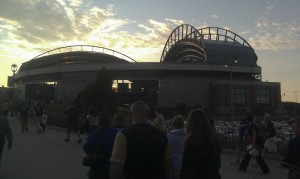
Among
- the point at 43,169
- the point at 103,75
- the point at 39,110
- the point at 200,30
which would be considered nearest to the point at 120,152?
the point at 43,169

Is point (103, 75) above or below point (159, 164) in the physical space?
above

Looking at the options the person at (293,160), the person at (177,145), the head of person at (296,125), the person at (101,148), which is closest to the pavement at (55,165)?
the person at (101,148)

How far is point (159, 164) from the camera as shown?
176 inches

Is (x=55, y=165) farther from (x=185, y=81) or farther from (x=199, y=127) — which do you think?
(x=185, y=81)

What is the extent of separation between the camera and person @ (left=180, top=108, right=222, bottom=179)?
494 centimetres

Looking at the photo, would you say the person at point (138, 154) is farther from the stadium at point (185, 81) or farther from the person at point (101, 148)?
the stadium at point (185, 81)

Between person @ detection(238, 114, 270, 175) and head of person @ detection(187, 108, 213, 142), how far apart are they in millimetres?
6072

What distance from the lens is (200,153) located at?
4941 mm

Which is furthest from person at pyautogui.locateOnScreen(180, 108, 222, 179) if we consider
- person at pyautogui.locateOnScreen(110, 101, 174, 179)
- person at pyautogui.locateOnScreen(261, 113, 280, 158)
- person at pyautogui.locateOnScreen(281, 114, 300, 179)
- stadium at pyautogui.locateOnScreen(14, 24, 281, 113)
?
stadium at pyautogui.locateOnScreen(14, 24, 281, 113)

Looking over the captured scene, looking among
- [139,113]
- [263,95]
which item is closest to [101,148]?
[139,113]

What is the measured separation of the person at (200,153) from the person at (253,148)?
19.8 feet

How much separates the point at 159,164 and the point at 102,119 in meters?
1.88

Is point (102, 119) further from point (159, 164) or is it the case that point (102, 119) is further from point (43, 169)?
point (43, 169)

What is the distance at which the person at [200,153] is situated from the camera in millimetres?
4941
